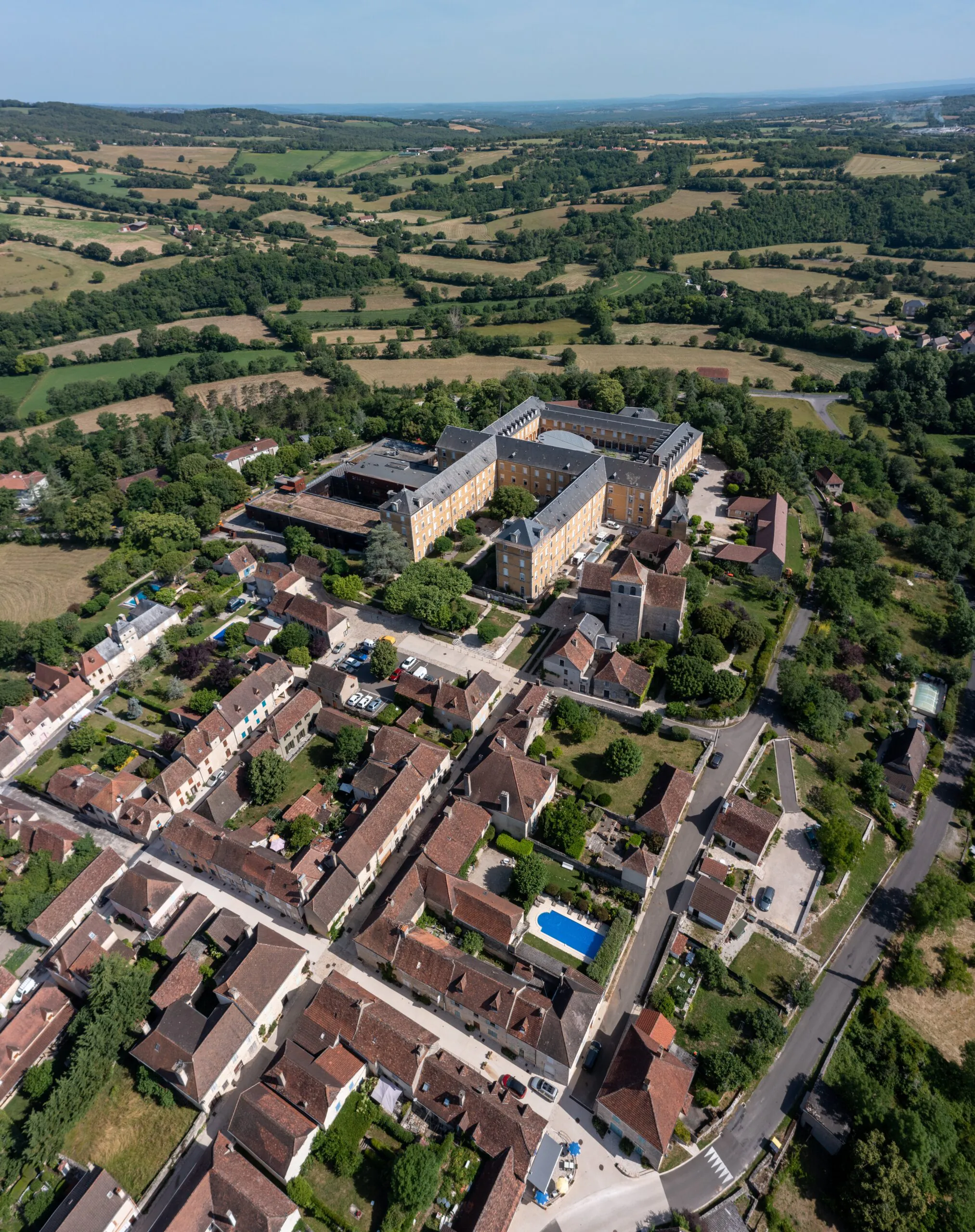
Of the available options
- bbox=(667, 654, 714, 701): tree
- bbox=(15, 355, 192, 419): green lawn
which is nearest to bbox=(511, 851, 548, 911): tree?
bbox=(667, 654, 714, 701): tree

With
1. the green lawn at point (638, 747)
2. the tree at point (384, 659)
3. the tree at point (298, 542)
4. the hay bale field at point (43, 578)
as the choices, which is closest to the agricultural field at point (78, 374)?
the hay bale field at point (43, 578)

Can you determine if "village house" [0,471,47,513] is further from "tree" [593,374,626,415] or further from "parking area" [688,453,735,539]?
"parking area" [688,453,735,539]

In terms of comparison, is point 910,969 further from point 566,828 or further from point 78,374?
point 78,374

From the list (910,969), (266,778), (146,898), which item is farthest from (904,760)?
(146,898)

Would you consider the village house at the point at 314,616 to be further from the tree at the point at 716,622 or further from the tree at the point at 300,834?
the tree at the point at 716,622

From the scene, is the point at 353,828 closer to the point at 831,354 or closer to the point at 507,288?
the point at 831,354
